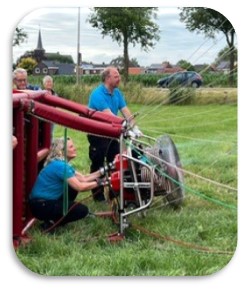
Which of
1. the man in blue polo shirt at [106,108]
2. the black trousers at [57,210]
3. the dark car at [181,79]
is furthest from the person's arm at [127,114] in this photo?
the black trousers at [57,210]

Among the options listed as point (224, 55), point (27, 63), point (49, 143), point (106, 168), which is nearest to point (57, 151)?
point (49, 143)

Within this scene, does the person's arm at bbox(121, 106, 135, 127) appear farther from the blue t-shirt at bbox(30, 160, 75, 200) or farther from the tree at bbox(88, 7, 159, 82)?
the blue t-shirt at bbox(30, 160, 75, 200)

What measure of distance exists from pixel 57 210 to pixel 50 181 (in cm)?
8

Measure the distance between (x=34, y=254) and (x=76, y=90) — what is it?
0.45 m

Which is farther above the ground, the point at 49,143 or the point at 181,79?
the point at 181,79

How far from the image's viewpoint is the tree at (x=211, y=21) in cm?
482

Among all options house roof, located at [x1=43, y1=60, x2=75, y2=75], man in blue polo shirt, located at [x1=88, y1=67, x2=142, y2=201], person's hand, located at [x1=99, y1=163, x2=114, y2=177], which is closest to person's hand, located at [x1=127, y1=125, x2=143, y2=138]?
man in blue polo shirt, located at [x1=88, y1=67, x2=142, y2=201]

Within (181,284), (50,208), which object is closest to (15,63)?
(50,208)

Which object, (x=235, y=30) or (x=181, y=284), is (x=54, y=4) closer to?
(x=235, y=30)

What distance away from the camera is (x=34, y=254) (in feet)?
16.0

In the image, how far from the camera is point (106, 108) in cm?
493

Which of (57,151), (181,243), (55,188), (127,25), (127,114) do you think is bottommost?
(181,243)

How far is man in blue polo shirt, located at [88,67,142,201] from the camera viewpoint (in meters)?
4.87

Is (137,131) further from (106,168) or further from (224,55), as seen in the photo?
(224,55)
